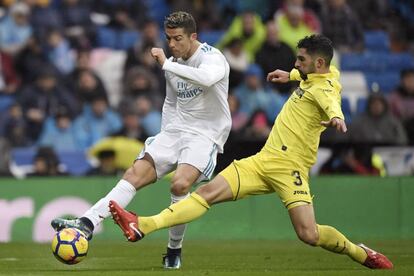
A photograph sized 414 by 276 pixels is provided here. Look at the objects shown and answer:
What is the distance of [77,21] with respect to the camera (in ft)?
65.5

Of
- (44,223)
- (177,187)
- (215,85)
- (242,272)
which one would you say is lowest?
(44,223)

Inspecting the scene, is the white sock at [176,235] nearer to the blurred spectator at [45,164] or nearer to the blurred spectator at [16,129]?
the blurred spectator at [45,164]

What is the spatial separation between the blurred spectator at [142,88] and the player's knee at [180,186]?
812cm

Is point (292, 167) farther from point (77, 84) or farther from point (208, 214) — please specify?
point (77, 84)

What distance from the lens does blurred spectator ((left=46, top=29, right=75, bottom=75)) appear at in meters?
19.4

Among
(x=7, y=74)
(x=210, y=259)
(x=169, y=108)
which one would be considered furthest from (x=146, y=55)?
(x=169, y=108)

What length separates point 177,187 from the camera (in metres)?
10.5

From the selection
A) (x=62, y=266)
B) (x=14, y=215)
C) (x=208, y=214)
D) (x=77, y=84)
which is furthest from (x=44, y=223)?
(x=62, y=266)

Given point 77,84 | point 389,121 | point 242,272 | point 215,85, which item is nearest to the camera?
point 242,272

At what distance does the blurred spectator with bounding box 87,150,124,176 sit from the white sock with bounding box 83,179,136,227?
6.68 metres

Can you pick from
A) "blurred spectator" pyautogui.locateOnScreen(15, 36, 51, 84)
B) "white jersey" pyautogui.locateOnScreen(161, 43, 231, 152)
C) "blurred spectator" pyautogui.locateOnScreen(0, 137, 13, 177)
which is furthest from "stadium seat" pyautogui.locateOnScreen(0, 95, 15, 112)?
"white jersey" pyautogui.locateOnScreen(161, 43, 231, 152)

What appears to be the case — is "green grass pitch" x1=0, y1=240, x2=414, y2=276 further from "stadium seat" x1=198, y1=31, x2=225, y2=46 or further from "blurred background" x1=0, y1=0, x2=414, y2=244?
"stadium seat" x1=198, y1=31, x2=225, y2=46

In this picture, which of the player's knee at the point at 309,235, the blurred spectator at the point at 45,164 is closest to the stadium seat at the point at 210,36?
the blurred spectator at the point at 45,164

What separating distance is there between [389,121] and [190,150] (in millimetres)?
7788
